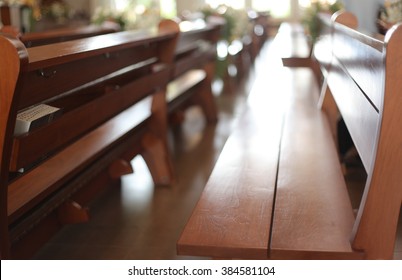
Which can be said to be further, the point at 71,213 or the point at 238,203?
the point at 71,213

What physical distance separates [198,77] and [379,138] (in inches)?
154

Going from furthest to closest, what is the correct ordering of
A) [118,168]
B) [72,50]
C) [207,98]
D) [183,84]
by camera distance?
[207,98] → [183,84] → [118,168] → [72,50]

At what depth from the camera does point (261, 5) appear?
17000 mm

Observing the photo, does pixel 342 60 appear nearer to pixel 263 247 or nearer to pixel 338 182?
pixel 338 182

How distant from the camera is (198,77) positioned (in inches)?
202

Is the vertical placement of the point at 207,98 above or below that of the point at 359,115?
below

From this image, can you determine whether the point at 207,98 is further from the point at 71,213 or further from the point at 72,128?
the point at 72,128

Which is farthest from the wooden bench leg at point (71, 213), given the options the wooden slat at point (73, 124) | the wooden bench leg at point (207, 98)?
the wooden bench leg at point (207, 98)

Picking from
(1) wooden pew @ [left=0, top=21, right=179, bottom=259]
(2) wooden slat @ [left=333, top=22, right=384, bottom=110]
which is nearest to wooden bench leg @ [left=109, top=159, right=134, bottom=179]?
(1) wooden pew @ [left=0, top=21, right=179, bottom=259]

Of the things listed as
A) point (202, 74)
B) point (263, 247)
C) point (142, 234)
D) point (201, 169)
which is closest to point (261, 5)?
point (202, 74)

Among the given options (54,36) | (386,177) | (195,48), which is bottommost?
(195,48)

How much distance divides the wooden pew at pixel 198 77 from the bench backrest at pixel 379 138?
2.61 meters
